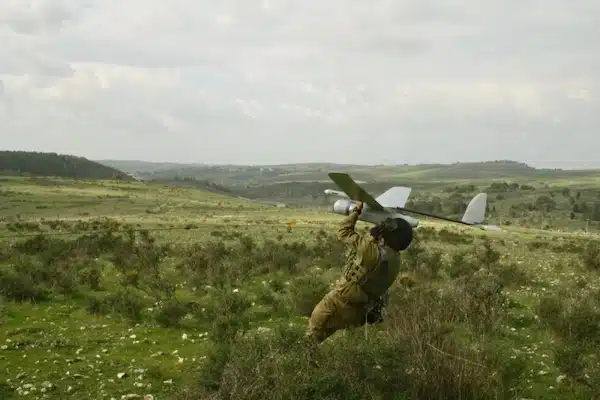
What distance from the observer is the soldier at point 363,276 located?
25.1 ft

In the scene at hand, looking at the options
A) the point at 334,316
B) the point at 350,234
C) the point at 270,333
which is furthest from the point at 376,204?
the point at 270,333

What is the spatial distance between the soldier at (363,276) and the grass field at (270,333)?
309mm

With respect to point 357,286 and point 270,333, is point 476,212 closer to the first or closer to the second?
point 357,286

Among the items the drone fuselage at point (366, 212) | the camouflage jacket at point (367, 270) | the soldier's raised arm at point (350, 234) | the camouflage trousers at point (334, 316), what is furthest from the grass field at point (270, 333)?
the drone fuselage at point (366, 212)

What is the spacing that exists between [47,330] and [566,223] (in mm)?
79677

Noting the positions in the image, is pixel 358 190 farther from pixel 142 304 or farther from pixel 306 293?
pixel 142 304

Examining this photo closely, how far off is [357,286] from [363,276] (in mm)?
170

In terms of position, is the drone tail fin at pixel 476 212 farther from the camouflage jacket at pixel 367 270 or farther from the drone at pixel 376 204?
the camouflage jacket at pixel 367 270

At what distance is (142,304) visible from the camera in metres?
14.0

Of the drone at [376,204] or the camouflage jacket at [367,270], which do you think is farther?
the drone at [376,204]

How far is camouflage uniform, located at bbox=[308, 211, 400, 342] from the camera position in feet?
25.1

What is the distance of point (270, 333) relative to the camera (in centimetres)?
855

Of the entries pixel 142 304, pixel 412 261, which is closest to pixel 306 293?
pixel 142 304

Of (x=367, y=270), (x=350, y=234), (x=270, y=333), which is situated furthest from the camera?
(x=270, y=333)
